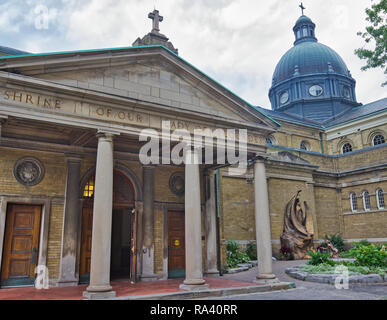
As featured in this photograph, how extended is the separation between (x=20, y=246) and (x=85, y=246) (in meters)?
2.11

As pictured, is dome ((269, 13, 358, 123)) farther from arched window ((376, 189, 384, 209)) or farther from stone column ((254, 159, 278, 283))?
stone column ((254, 159, 278, 283))

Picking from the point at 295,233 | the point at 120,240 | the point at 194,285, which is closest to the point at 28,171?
the point at 194,285

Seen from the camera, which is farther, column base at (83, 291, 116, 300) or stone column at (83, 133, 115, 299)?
stone column at (83, 133, 115, 299)

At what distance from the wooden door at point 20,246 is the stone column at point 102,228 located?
3311 mm

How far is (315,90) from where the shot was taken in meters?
40.9

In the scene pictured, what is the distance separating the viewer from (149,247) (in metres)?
13.6

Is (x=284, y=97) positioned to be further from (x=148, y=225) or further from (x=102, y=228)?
(x=102, y=228)

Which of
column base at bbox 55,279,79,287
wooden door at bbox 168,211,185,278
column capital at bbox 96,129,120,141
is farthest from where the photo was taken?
wooden door at bbox 168,211,185,278

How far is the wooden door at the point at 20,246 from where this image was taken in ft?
37.1

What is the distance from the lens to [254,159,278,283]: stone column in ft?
41.2

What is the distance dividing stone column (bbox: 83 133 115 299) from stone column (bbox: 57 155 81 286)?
2.77m

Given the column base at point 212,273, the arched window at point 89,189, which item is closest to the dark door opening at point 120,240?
the column base at point 212,273

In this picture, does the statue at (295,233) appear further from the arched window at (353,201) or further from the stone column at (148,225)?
the stone column at (148,225)

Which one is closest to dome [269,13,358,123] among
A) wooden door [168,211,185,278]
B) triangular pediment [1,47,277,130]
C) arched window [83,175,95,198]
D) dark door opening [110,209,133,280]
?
dark door opening [110,209,133,280]
